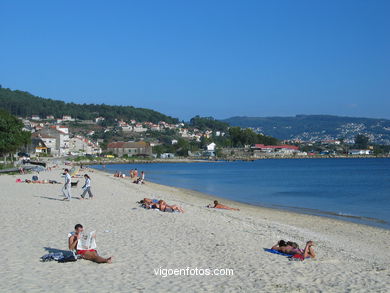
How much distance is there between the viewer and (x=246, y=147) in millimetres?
165625

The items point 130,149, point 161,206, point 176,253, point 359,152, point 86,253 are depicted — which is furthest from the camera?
point 359,152

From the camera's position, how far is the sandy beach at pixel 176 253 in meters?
7.86

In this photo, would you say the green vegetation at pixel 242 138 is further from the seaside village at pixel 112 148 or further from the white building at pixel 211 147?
the white building at pixel 211 147

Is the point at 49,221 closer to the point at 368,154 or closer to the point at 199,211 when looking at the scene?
the point at 199,211

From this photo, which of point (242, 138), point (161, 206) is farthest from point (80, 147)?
point (161, 206)

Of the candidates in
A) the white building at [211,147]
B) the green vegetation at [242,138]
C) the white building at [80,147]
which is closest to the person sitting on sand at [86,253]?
the white building at [80,147]

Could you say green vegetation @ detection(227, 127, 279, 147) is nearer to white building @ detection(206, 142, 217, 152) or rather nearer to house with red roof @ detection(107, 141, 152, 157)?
white building @ detection(206, 142, 217, 152)

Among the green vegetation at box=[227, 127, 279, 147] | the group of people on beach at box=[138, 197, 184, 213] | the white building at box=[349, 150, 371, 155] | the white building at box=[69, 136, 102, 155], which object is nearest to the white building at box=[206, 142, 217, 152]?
the green vegetation at box=[227, 127, 279, 147]

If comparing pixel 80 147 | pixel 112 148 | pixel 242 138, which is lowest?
pixel 112 148

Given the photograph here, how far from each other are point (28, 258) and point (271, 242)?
588 cm

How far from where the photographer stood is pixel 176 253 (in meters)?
10.2

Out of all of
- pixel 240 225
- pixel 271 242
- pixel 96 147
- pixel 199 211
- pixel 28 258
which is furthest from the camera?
→ pixel 96 147

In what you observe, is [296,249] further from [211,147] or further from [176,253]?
[211,147]

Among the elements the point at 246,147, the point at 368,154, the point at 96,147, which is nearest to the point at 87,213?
the point at 96,147
